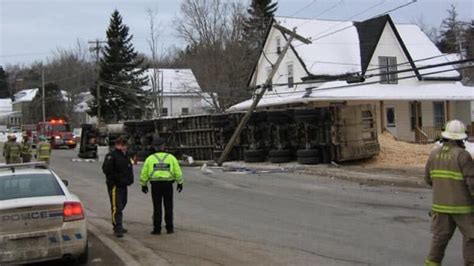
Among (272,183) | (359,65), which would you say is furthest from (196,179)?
(359,65)

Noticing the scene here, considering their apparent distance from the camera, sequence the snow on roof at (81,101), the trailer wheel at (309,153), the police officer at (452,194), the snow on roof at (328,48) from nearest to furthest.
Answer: the police officer at (452,194) < the trailer wheel at (309,153) < the snow on roof at (328,48) < the snow on roof at (81,101)

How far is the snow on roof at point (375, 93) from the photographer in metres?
33.1

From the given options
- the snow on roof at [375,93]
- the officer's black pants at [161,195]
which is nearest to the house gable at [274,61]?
the snow on roof at [375,93]

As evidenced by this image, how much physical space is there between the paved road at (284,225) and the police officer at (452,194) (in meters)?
1.49

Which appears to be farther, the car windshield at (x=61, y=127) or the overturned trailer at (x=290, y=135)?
the car windshield at (x=61, y=127)

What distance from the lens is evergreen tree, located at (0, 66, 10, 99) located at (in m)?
134

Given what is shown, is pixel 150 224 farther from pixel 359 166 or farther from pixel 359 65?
pixel 359 65

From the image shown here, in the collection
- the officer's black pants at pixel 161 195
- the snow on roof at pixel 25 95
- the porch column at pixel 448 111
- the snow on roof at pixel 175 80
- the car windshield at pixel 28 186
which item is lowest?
the officer's black pants at pixel 161 195

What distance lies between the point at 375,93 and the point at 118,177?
1058 inches

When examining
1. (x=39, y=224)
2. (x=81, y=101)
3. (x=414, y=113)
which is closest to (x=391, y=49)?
(x=414, y=113)

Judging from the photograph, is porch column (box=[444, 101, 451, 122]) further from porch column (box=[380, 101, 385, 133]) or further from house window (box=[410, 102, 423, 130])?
porch column (box=[380, 101, 385, 133])

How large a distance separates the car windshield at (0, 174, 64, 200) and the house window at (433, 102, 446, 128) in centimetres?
3448

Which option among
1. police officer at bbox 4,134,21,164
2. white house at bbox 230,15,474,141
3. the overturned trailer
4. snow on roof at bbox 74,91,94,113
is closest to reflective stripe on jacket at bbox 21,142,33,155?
police officer at bbox 4,134,21,164

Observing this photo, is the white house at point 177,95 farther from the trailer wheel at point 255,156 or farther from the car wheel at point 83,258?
the car wheel at point 83,258
